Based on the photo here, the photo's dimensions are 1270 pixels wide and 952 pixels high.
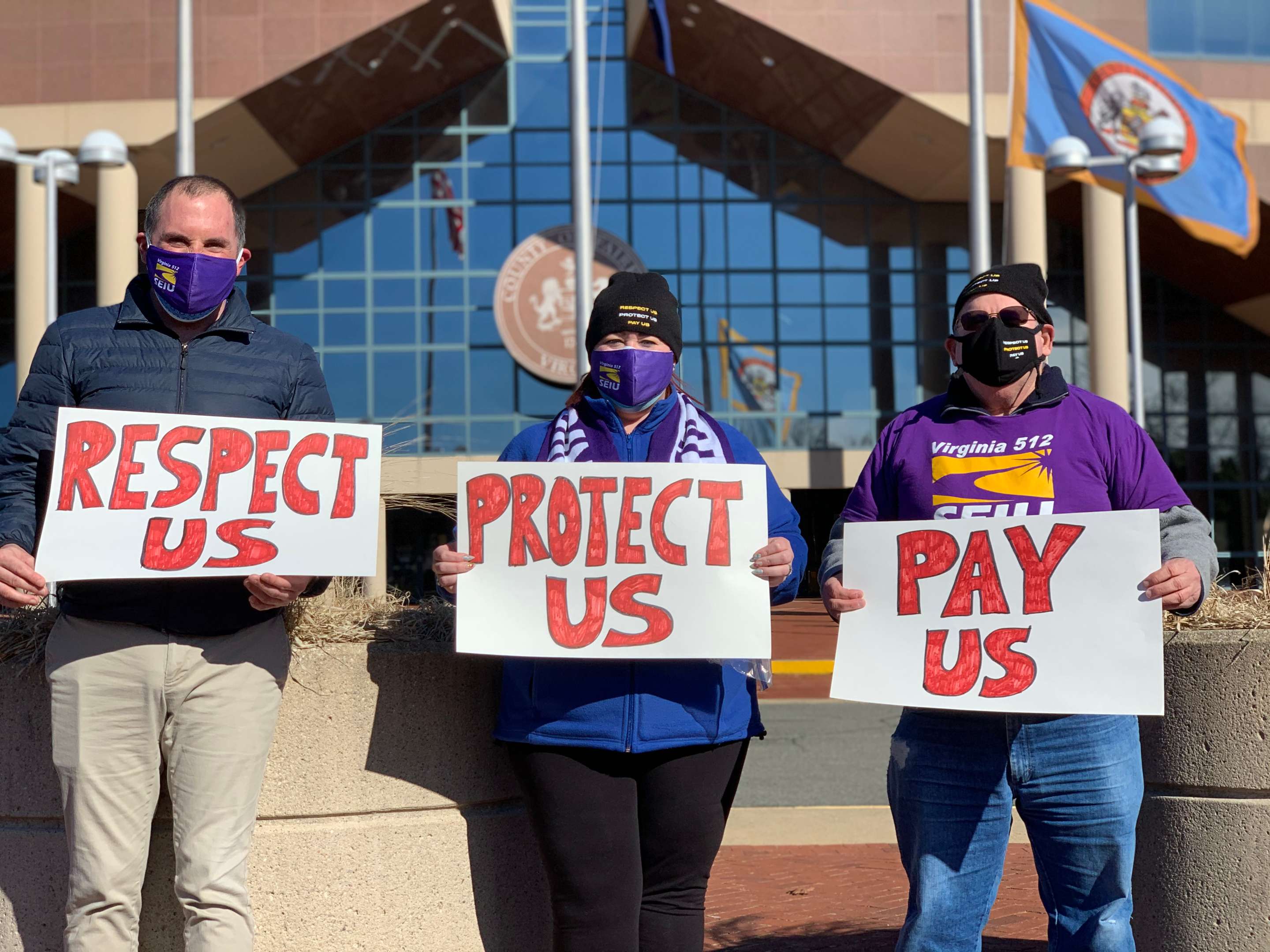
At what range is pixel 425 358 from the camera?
27.1 metres

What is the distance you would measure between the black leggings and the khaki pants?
0.73 meters

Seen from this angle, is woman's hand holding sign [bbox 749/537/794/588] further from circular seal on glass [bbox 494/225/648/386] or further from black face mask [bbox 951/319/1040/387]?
circular seal on glass [bbox 494/225/648/386]

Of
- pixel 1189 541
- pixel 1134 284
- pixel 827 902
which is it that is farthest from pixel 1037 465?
pixel 1134 284

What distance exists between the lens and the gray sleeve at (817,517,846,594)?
3514 millimetres

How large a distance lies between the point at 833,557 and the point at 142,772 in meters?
1.78

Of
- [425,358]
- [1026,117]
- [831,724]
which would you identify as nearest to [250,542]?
[831,724]

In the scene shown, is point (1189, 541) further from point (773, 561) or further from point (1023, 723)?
point (773, 561)

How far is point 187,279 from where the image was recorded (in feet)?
10.9

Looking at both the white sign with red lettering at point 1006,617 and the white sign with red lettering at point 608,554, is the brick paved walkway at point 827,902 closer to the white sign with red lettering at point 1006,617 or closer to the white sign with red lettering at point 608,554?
the white sign with red lettering at point 1006,617

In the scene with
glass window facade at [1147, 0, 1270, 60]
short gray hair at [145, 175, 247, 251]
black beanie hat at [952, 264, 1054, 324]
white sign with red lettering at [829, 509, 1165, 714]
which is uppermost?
glass window facade at [1147, 0, 1270, 60]

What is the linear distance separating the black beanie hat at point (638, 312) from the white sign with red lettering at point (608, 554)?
338 mm

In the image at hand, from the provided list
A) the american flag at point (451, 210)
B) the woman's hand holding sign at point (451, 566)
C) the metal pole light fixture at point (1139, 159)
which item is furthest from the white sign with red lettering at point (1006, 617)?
the american flag at point (451, 210)

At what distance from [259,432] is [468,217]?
2449 cm

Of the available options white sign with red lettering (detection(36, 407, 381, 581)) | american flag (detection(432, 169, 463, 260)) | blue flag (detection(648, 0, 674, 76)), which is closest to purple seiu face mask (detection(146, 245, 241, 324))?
white sign with red lettering (detection(36, 407, 381, 581))
